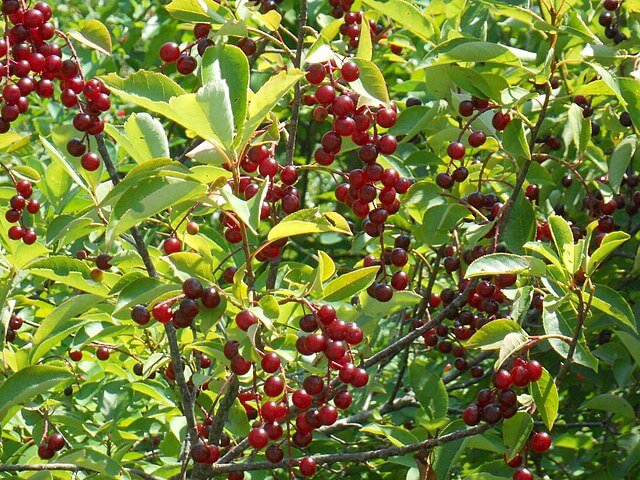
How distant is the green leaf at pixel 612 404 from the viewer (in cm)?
232

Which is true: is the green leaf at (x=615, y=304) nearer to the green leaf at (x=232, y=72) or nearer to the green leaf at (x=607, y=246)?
the green leaf at (x=607, y=246)

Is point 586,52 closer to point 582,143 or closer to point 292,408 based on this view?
point 582,143

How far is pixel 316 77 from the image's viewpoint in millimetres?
1764

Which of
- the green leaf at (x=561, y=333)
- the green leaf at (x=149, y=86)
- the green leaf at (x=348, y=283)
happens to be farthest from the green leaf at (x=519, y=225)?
the green leaf at (x=149, y=86)

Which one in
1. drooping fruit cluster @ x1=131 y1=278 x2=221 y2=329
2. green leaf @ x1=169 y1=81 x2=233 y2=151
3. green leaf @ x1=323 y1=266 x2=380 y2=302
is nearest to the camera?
green leaf @ x1=169 y1=81 x2=233 y2=151

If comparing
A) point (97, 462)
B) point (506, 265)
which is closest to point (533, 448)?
point (506, 265)

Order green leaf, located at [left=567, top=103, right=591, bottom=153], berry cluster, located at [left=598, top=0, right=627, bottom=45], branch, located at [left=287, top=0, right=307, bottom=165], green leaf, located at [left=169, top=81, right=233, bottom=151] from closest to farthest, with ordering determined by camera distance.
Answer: green leaf, located at [left=169, top=81, right=233, bottom=151], branch, located at [left=287, top=0, right=307, bottom=165], green leaf, located at [left=567, top=103, right=591, bottom=153], berry cluster, located at [left=598, top=0, right=627, bottom=45]

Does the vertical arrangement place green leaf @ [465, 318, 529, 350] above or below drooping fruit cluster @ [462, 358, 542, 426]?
above

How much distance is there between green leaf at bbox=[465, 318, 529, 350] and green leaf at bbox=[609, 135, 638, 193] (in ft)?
2.34

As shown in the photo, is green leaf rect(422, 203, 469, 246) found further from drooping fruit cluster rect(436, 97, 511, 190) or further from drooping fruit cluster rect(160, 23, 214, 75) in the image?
drooping fruit cluster rect(160, 23, 214, 75)

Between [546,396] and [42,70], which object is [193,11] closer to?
[42,70]

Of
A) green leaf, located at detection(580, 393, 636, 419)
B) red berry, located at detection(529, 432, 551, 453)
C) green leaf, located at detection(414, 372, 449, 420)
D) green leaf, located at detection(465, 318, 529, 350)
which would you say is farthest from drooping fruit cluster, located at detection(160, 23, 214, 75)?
green leaf, located at detection(580, 393, 636, 419)

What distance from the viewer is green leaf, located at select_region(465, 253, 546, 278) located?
178 cm

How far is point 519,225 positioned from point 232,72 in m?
0.92
